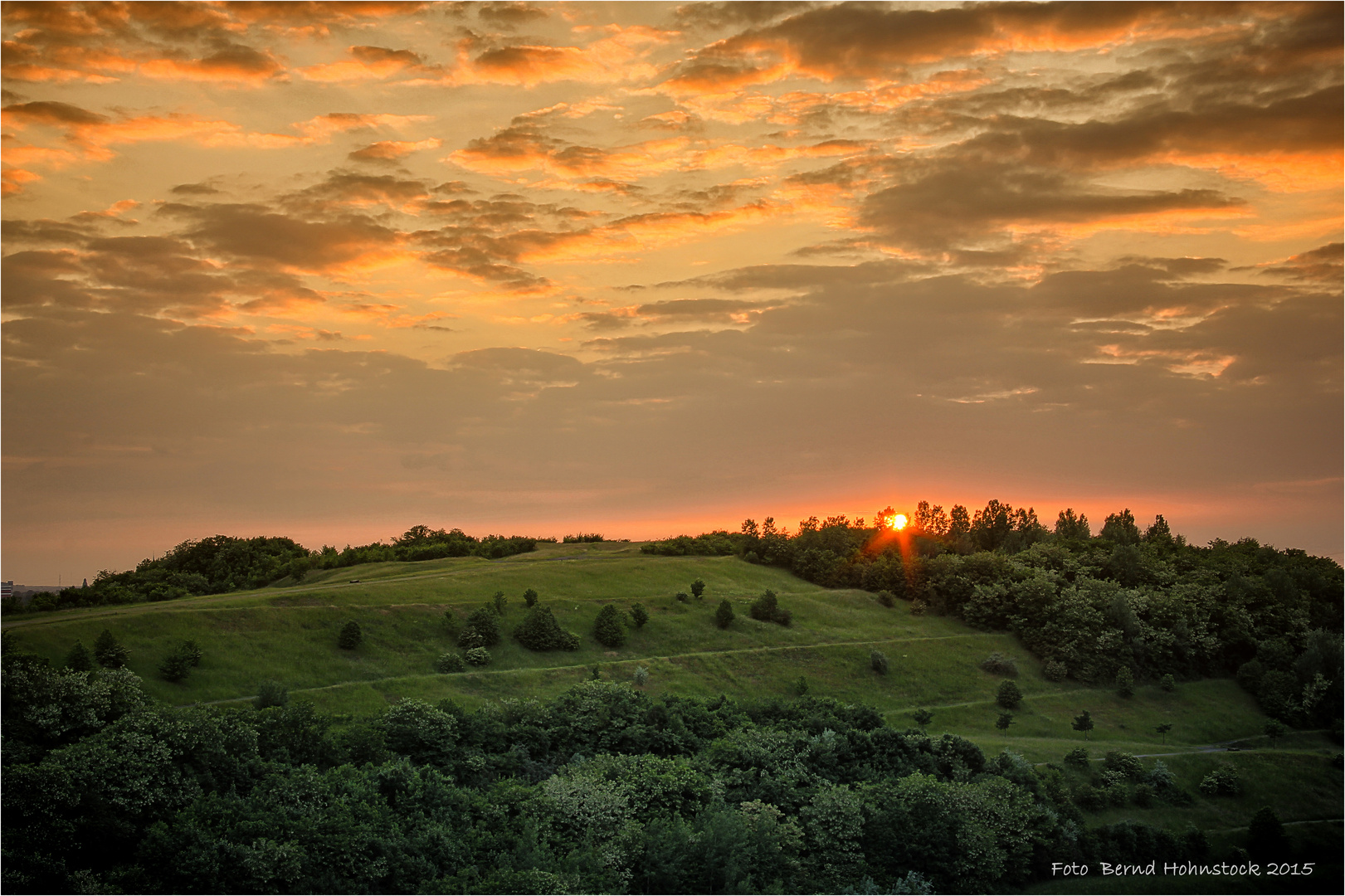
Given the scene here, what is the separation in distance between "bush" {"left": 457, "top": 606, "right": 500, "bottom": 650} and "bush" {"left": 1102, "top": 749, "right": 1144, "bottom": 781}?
51.4 m

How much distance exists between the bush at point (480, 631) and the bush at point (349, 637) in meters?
8.76

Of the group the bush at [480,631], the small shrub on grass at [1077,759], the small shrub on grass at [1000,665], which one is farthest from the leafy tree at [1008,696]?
the bush at [480,631]

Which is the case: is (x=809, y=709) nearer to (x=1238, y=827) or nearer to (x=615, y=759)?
(x=615, y=759)

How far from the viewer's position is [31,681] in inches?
1907

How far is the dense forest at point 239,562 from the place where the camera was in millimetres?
82375

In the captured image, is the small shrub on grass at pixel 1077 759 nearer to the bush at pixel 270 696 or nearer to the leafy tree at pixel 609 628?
the leafy tree at pixel 609 628

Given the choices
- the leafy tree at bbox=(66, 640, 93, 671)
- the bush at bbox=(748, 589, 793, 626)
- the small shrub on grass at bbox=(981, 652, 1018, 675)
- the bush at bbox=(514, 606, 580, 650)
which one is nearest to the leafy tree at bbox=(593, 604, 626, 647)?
the bush at bbox=(514, 606, 580, 650)

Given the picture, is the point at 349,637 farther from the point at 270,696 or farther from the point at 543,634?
the point at 270,696

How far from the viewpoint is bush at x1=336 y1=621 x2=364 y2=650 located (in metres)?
77.9

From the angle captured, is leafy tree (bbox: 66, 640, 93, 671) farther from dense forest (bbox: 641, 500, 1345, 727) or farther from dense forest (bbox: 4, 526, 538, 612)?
dense forest (bbox: 641, 500, 1345, 727)

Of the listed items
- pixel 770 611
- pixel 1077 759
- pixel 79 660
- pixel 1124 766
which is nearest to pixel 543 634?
pixel 770 611

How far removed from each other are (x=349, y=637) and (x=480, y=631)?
11.5 meters

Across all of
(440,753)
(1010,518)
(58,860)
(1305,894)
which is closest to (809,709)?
(440,753)

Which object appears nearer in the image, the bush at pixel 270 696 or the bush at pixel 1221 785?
the bush at pixel 270 696
